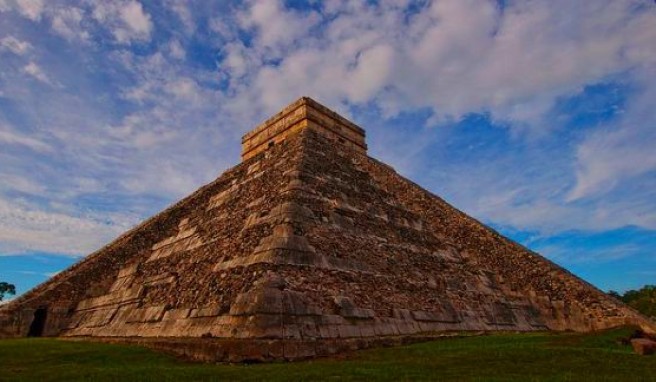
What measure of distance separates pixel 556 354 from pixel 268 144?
19.2 meters

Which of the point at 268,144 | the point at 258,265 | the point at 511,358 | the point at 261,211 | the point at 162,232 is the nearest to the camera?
the point at 511,358

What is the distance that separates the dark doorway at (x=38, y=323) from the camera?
16812mm

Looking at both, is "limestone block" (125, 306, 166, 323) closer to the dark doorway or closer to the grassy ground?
the grassy ground

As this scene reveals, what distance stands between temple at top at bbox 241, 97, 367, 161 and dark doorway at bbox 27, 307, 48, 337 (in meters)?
13.0

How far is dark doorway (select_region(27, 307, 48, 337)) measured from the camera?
1681 cm

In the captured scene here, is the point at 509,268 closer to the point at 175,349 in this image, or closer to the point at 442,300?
the point at 442,300

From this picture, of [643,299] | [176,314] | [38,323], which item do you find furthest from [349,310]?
[643,299]

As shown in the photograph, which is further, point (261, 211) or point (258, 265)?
point (261, 211)

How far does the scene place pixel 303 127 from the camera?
2258 centimetres

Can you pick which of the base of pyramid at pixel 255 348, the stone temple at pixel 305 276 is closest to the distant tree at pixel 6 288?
the stone temple at pixel 305 276

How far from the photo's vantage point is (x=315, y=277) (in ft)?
37.2

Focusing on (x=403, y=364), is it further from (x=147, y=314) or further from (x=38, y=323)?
(x=38, y=323)

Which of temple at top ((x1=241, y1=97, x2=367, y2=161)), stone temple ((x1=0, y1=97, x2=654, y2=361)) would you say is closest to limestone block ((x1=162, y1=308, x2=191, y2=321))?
stone temple ((x1=0, y1=97, x2=654, y2=361))

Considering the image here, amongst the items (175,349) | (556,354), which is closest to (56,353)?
(175,349)
